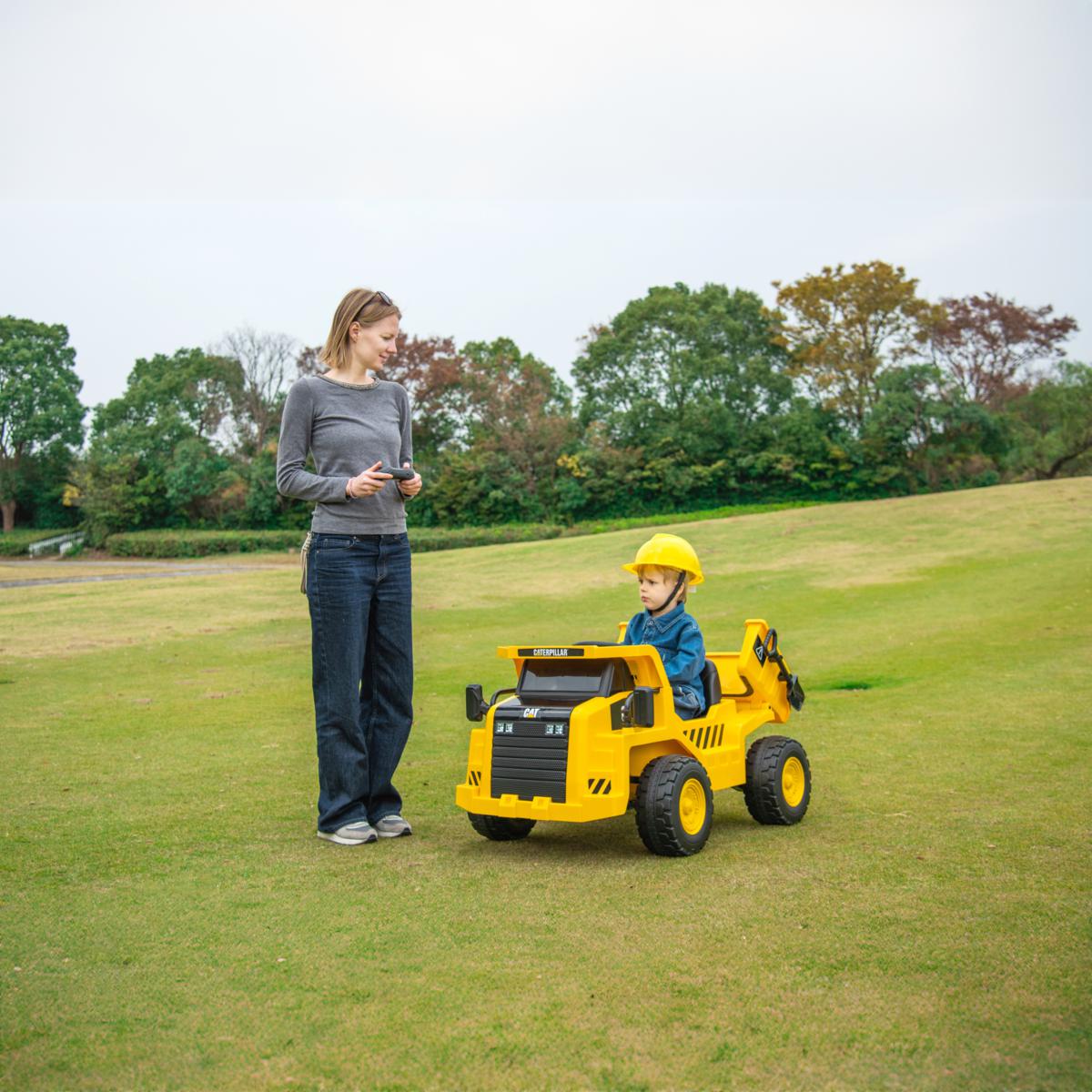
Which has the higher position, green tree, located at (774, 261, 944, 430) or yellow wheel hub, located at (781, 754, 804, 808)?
green tree, located at (774, 261, 944, 430)

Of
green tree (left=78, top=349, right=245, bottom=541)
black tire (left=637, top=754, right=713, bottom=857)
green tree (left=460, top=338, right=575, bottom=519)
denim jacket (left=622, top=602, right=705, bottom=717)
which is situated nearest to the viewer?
black tire (left=637, top=754, right=713, bottom=857)

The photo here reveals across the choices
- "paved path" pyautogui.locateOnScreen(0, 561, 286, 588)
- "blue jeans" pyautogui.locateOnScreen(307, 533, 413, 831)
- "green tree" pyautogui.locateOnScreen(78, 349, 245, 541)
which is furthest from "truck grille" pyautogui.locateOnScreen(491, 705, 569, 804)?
"green tree" pyautogui.locateOnScreen(78, 349, 245, 541)

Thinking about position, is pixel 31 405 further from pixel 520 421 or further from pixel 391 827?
pixel 391 827

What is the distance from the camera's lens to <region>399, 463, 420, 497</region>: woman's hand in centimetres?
518

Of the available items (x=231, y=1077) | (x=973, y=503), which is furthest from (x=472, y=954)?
(x=973, y=503)

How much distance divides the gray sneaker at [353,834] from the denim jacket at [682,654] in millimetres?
1581

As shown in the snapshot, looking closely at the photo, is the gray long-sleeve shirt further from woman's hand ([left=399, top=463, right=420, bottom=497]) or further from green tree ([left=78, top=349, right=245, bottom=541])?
green tree ([left=78, top=349, right=245, bottom=541])

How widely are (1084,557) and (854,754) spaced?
15.6 m

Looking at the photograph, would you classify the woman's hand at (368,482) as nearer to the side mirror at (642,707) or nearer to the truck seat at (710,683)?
the side mirror at (642,707)

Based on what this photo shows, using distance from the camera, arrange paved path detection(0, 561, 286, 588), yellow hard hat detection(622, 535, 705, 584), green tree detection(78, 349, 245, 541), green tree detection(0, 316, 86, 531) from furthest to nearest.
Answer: green tree detection(0, 316, 86, 531), green tree detection(78, 349, 245, 541), paved path detection(0, 561, 286, 588), yellow hard hat detection(622, 535, 705, 584)

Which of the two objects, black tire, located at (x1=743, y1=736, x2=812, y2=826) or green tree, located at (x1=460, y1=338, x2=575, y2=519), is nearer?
black tire, located at (x1=743, y1=736, x2=812, y2=826)

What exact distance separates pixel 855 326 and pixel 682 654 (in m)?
48.9

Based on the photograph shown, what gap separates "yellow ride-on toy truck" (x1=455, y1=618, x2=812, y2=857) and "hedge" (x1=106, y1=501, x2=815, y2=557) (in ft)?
112

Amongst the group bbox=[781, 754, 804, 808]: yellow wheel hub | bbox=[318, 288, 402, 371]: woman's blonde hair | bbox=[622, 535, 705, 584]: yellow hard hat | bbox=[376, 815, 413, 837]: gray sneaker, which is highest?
bbox=[318, 288, 402, 371]: woman's blonde hair
